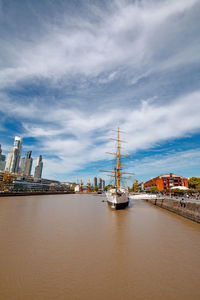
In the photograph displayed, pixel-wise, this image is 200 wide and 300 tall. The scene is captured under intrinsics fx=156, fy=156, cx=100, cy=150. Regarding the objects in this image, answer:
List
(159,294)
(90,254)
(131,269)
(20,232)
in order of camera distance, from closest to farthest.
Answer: (159,294), (131,269), (90,254), (20,232)

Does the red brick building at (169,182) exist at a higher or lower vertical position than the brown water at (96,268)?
higher

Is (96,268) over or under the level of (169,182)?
under

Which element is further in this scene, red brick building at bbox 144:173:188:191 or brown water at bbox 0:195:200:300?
red brick building at bbox 144:173:188:191

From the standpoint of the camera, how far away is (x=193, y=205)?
20.5 m

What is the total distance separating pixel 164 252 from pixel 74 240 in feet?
19.2

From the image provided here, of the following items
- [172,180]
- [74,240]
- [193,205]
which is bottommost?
[74,240]

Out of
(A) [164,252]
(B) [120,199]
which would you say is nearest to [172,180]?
(B) [120,199]

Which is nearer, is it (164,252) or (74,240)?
(164,252)

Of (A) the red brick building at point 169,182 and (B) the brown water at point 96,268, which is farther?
(A) the red brick building at point 169,182

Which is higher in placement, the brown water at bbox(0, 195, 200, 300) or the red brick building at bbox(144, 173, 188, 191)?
the red brick building at bbox(144, 173, 188, 191)

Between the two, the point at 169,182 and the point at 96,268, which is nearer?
the point at 96,268

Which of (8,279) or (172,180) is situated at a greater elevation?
(172,180)

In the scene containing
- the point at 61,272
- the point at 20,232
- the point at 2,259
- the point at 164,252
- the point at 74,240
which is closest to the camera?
the point at 61,272

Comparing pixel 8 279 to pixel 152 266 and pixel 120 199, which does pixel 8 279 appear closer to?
pixel 152 266
